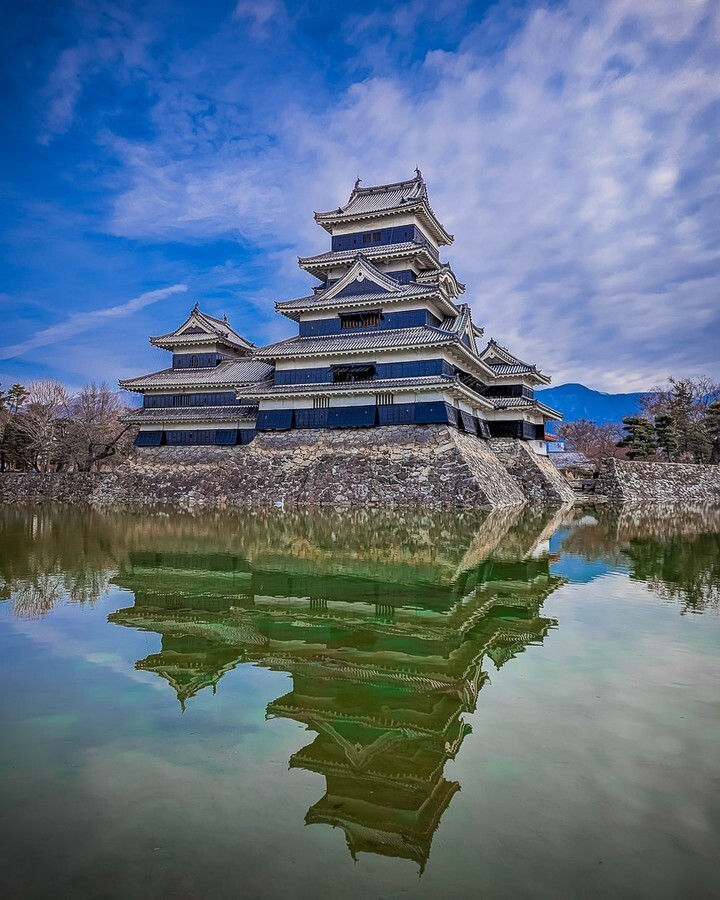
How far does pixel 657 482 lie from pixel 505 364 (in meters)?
12.4

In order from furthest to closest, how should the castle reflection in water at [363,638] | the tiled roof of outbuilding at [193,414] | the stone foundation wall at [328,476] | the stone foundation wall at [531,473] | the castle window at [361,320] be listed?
the tiled roof of outbuilding at [193,414]
the stone foundation wall at [531,473]
the castle window at [361,320]
the stone foundation wall at [328,476]
the castle reflection in water at [363,638]

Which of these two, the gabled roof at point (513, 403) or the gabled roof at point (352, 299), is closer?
the gabled roof at point (352, 299)

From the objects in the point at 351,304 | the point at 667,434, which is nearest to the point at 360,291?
the point at 351,304

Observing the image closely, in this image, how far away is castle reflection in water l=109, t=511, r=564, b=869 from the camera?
11.0 feet

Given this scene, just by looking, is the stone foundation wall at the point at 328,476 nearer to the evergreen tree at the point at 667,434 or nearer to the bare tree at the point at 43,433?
the bare tree at the point at 43,433

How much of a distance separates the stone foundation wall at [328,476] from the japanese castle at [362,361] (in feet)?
4.29

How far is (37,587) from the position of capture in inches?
344

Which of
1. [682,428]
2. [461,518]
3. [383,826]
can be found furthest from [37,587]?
[682,428]

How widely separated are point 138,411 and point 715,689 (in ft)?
130

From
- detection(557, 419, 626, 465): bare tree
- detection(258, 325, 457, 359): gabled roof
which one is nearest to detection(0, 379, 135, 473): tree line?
detection(258, 325, 457, 359): gabled roof

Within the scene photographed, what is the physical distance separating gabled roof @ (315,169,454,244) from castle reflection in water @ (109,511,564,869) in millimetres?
26709

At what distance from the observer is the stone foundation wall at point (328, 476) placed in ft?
90.5

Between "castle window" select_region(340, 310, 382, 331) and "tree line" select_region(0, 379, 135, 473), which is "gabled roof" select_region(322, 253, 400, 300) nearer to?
"castle window" select_region(340, 310, 382, 331)

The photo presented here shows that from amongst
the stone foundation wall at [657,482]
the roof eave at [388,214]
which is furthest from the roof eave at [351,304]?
the stone foundation wall at [657,482]
